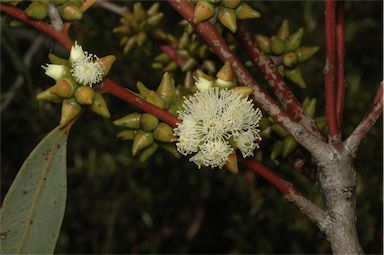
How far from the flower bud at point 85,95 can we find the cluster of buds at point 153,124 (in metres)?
0.10

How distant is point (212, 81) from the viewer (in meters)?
1.16

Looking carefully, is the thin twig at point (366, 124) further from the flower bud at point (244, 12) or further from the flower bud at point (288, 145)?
the flower bud at point (244, 12)

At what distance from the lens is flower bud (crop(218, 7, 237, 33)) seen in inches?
46.7

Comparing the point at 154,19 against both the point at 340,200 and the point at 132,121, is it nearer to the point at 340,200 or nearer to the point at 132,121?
the point at 132,121

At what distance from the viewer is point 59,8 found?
1188 mm

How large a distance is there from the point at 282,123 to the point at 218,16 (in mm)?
231

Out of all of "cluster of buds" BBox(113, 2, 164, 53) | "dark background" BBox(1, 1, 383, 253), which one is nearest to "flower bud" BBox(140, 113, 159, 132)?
"cluster of buds" BBox(113, 2, 164, 53)

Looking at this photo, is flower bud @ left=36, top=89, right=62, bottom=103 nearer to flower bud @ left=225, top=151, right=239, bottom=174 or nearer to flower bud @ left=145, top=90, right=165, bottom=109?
flower bud @ left=145, top=90, right=165, bottom=109

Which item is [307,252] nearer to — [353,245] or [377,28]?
[377,28]

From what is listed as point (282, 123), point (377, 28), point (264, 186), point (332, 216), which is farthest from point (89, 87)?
point (377, 28)

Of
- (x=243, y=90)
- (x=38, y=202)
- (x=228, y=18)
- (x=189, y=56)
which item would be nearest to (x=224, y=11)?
(x=228, y=18)

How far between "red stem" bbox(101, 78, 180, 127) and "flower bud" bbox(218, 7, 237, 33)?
0.64ft

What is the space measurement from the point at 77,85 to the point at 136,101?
4.3 inches

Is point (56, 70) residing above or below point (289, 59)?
below
